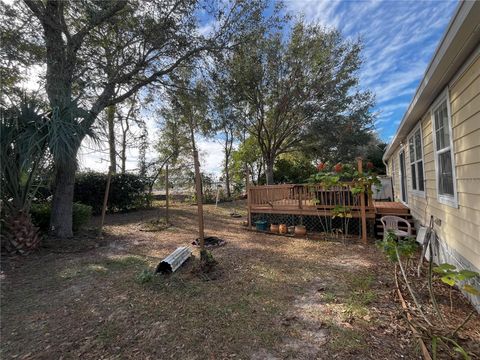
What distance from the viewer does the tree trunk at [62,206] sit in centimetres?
567

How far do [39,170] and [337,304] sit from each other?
5.43m

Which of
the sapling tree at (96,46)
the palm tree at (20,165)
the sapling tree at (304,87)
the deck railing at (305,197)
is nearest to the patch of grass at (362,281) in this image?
the deck railing at (305,197)

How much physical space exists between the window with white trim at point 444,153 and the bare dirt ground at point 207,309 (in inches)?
53.7

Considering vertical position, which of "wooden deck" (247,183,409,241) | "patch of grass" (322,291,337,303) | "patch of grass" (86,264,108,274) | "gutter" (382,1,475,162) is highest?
"gutter" (382,1,475,162)

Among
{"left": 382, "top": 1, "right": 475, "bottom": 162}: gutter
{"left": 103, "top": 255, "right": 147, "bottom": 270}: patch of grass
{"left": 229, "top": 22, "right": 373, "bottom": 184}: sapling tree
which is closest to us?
{"left": 382, "top": 1, "right": 475, "bottom": 162}: gutter

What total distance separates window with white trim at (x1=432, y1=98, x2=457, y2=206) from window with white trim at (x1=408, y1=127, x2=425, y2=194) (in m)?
1.11

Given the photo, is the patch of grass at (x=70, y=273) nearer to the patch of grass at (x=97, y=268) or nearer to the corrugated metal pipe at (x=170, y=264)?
the patch of grass at (x=97, y=268)

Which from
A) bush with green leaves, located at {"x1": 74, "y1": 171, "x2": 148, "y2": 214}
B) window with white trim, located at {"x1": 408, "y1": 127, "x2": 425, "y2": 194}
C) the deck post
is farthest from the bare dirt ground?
bush with green leaves, located at {"x1": 74, "y1": 171, "x2": 148, "y2": 214}

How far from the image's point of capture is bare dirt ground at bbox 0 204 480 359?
2.04 meters

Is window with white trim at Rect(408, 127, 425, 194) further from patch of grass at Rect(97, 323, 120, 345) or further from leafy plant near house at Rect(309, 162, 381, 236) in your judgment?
patch of grass at Rect(97, 323, 120, 345)

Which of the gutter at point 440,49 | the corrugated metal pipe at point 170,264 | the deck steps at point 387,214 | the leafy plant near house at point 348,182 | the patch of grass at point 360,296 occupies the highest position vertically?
the gutter at point 440,49

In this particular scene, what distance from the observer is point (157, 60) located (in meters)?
7.06

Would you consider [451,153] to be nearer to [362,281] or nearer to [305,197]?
[362,281]

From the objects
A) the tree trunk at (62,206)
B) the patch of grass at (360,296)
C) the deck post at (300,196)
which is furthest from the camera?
the deck post at (300,196)
